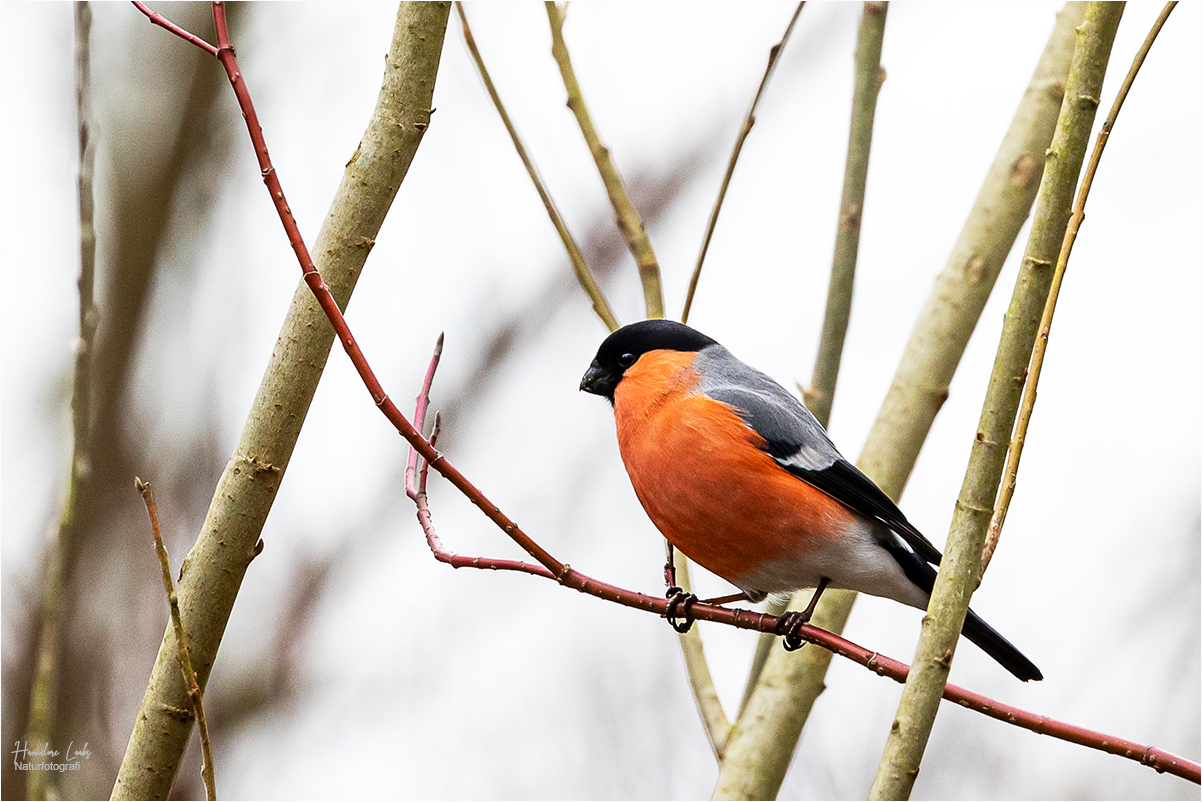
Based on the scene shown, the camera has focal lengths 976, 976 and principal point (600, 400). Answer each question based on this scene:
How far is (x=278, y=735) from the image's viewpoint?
4.84 metres

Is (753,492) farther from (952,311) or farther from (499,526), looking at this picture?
(499,526)

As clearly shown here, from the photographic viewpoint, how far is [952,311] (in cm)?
247

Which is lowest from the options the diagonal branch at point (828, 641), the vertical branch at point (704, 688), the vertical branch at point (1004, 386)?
the vertical branch at point (704, 688)

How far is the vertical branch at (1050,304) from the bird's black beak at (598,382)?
1.30 meters

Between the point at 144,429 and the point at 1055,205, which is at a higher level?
the point at 1055,205

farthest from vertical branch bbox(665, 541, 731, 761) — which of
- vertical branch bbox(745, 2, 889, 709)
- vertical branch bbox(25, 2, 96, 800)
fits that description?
vertical branch bbox(25, 2, 96, 800)

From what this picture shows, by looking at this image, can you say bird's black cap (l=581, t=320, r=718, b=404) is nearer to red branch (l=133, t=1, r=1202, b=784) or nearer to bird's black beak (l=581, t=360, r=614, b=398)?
bird's black beak (l=581, t=360, r=614, b=398)

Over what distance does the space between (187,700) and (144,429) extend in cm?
→ 331

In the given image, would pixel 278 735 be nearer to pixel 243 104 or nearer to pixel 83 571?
pixel 83 571

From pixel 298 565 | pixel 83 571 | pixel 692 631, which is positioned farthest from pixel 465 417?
pixel 692 631

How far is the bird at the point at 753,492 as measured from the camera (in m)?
2.26

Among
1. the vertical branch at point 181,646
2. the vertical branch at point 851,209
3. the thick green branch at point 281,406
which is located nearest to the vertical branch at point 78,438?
the thick green branch at point 281,406

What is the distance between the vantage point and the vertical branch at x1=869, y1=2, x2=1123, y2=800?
1.20m

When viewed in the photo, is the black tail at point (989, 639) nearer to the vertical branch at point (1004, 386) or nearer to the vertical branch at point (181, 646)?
the vertical branch at point (1004, 386)
